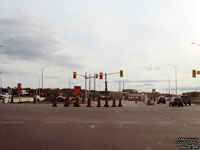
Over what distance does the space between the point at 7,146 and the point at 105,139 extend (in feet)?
10.6

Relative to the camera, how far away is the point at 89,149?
25.5 ft

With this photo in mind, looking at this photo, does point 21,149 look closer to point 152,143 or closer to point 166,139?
point 152,143

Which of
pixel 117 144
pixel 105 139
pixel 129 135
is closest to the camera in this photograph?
pixel 117 144

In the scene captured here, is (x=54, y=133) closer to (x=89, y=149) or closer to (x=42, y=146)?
(x=42, y=146)

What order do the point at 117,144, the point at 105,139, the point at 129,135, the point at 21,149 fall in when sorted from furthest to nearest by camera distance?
the point at 129,135
the point at 105,139
the point at 117,144
the point at 21,149

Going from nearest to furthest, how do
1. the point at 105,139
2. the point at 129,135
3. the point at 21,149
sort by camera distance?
1. the point at 21,149
2. the point at 105,139
3. the point at 129,135

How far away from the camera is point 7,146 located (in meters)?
8.12

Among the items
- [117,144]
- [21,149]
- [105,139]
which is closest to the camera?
[21,149]

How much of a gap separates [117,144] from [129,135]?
1922 mm

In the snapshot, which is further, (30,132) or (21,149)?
(30,132)

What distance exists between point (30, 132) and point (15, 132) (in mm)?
610

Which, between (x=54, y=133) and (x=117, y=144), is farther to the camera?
(x=54, y=133)

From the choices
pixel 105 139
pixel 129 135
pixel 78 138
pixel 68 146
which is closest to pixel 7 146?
pixel 68 146

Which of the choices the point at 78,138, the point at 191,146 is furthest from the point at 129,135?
the point at 191,146
